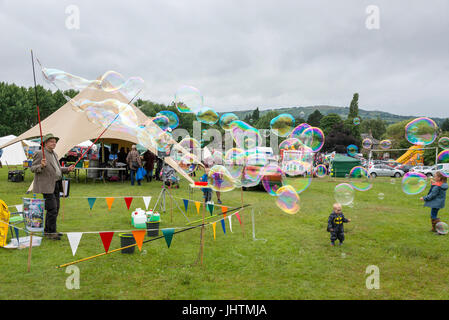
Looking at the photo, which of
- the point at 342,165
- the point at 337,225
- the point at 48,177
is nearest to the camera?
the point at 48,177

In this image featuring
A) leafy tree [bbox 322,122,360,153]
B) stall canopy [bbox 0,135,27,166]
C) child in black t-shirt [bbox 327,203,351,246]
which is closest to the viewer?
child in black t-shirt [bbox 327,203,351,246]

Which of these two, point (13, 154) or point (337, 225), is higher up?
point (13, 154)

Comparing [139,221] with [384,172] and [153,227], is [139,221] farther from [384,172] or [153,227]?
[384,172]

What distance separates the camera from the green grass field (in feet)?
13.4

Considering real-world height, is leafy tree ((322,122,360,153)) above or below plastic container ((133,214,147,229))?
above

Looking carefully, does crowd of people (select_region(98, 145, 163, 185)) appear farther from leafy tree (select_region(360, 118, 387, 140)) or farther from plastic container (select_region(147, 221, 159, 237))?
leafy tree (select_region(360, 118, 387, 140))

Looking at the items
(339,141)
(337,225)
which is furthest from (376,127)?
(337,225)

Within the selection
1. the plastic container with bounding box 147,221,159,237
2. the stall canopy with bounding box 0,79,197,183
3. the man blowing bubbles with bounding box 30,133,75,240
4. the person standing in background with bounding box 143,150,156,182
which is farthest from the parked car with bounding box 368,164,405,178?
the man blowing bubbles with bounding box 30,133,75,240

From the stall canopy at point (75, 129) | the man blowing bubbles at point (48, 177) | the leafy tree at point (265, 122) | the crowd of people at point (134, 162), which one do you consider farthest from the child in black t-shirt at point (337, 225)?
the leafy tree at point (265, 122)

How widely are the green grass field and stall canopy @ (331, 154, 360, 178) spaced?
16.8m

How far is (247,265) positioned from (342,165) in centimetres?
2162

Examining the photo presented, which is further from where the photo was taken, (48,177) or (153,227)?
(153,227)

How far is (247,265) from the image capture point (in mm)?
5055

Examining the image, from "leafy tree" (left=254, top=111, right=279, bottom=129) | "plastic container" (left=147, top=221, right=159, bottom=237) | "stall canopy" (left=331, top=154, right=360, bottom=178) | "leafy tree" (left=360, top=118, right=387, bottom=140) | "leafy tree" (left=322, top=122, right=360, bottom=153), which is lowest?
"plastic container" (left=147, top=221, right=159, bottom=237)
